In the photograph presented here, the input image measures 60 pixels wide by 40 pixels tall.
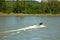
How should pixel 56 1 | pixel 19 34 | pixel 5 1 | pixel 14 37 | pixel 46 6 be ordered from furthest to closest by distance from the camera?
1. pixel 56 1
2. pixel 46 6
3. pixel 5 1
4. pixel 19 34
5. pixel 14 37

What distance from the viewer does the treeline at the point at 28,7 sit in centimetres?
4987

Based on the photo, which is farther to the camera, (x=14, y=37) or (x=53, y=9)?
(x=53, y=9)

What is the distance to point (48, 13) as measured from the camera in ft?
176

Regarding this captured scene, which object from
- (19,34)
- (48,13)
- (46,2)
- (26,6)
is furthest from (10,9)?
(19,34)

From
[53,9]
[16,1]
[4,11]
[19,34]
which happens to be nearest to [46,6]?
[53,9]

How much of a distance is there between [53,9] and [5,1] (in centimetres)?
1228

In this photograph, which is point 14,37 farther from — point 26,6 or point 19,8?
point 26,6

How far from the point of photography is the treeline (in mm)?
49866

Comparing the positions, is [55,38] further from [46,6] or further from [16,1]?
[46,6]

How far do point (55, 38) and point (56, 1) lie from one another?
147ft

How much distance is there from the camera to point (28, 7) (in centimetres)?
5562

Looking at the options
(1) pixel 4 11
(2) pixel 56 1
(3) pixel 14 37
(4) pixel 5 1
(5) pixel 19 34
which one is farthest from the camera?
(2) pixel 56 1

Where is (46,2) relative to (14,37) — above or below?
below

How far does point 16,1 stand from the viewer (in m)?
53.0
